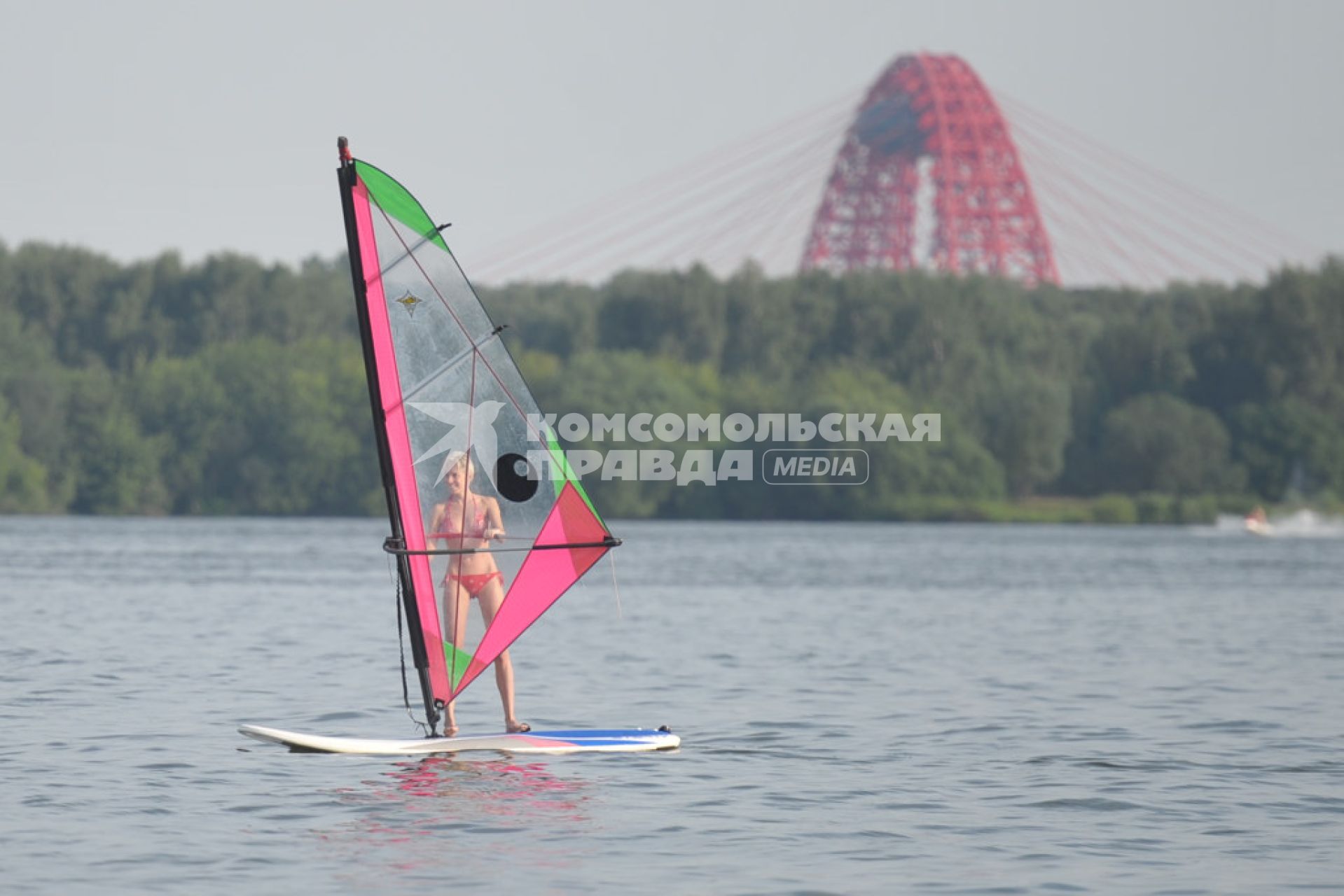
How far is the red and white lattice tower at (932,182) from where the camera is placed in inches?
6663

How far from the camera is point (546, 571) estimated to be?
17109mm

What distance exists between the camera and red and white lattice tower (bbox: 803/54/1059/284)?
16925cm

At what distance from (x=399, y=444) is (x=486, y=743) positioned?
2.43 m

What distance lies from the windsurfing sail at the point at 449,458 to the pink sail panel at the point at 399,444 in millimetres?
10

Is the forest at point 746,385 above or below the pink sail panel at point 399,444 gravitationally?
above

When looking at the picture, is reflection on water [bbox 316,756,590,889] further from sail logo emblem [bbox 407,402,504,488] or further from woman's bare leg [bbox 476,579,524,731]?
sail logo emblem [bbox 407,402,504,488]

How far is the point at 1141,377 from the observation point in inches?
3912

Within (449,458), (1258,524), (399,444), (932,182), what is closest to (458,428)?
(449,458)

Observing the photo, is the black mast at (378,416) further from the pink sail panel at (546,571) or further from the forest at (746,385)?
the forest at (746,385)

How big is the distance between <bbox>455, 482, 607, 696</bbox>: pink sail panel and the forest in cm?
7375

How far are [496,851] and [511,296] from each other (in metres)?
95.2

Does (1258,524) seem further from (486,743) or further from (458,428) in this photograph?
(458,428)

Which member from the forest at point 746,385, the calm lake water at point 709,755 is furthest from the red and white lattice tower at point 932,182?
the calm lake water at point 709,755

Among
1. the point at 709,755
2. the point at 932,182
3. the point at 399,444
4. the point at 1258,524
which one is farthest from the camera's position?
the point at 932,182
